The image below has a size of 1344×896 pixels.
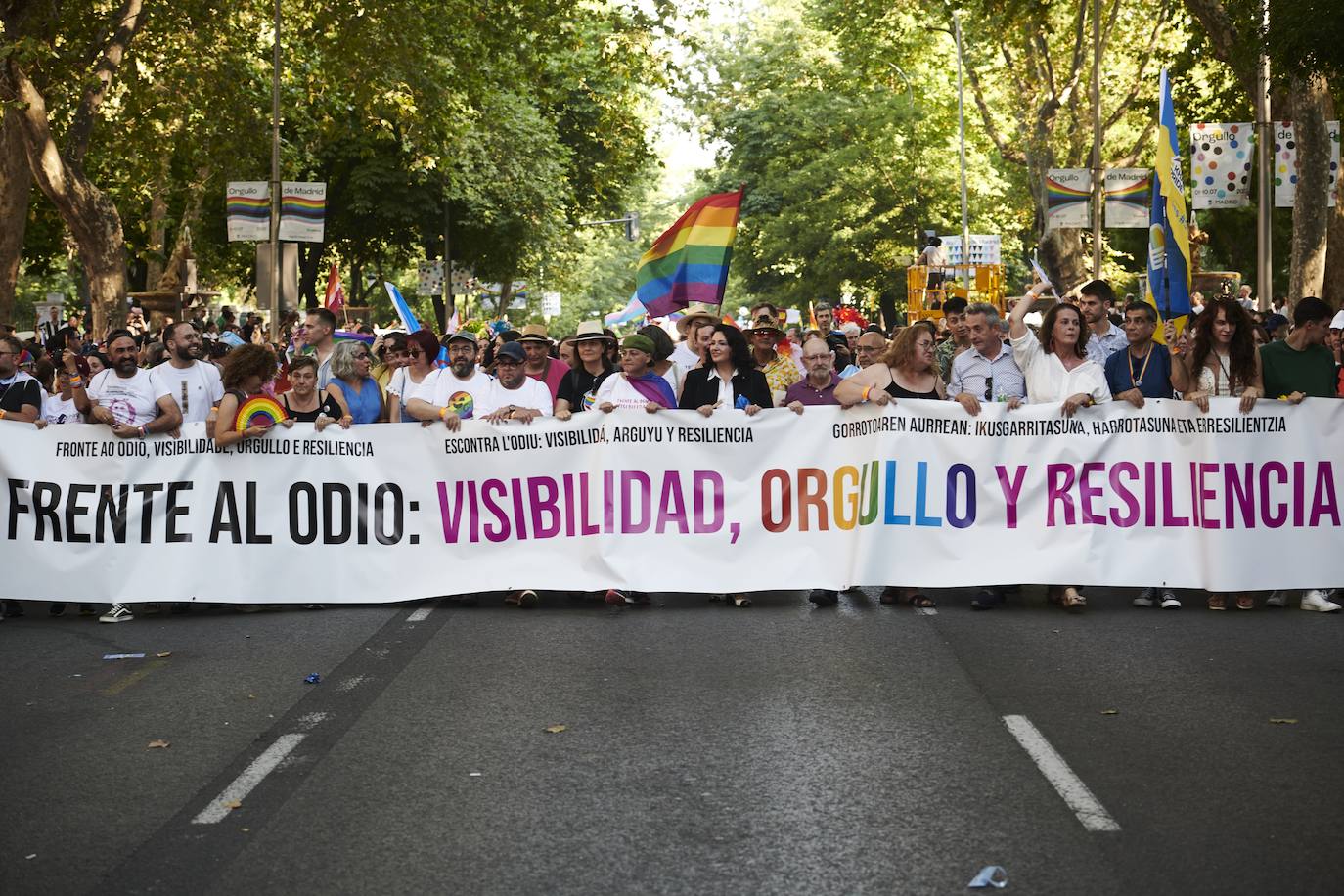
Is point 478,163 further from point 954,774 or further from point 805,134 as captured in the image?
point 954,774

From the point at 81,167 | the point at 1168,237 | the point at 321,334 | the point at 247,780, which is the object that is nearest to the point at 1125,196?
the point at 1168,237

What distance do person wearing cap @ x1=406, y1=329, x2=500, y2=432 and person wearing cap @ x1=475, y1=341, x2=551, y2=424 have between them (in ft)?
0.23

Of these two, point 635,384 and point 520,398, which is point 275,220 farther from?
point 635,384

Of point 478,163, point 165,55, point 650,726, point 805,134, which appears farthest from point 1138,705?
point 805,134

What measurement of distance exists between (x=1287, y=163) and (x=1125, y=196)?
6.95m

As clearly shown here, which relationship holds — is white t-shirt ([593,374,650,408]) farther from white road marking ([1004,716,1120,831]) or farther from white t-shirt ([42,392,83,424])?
white road marking ([1004,716,1120,831])

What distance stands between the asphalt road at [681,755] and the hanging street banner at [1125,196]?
1919cm

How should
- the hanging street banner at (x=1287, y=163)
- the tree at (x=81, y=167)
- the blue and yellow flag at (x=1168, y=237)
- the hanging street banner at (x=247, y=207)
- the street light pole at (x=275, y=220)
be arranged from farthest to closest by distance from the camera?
the street light pole at (x=275, y=220)
the hanging street banner at (x=247, y=207)
the tree at (x=81, y=167)
the hanging street banner at (x=1287, y=163)
the blue and yellow flag at (x=1168, y=237)

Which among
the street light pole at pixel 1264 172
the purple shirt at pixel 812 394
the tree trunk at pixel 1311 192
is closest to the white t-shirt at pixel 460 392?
the purple shirt at pixel 812 394

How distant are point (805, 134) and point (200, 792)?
A: 5766cm

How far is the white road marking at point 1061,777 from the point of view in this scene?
6004 mm

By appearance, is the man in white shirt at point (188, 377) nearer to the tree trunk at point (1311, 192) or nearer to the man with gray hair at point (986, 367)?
the man with gray hair at point (986, 367)

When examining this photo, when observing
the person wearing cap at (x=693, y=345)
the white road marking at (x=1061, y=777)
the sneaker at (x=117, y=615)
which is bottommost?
the sneaker at (x=117, y=615)

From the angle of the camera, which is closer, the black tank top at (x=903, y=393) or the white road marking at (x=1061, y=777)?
the white road marking at (x=1061, y=777)
